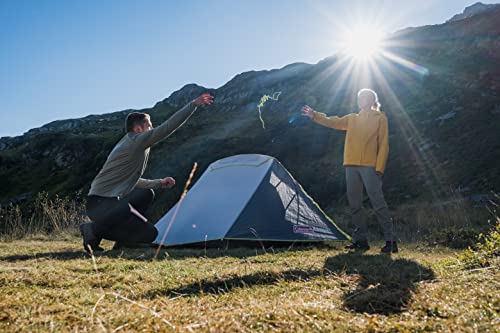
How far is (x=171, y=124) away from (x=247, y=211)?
211cm

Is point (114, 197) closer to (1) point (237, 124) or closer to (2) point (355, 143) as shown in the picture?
(2) point (355, 143)

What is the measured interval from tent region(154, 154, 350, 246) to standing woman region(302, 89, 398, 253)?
0.77 metres

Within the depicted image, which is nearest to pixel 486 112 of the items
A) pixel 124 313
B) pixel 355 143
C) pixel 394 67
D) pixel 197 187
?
pixel 394 67

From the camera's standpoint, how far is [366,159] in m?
5.32

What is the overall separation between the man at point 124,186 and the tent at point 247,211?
952 millimetres

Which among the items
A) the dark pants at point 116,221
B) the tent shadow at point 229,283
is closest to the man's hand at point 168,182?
the dark pants at point 116,221

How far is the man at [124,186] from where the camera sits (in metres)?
4.33

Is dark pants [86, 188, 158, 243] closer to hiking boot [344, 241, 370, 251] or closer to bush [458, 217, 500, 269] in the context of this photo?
hiking boot [344, 241, 370, 251]

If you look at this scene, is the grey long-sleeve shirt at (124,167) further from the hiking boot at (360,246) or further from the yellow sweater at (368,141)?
the hiking boot at (360,246)

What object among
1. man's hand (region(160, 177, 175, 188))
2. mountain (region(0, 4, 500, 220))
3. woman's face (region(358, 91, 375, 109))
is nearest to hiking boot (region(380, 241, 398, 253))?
woman's face (region(358, 91, 375, 109))

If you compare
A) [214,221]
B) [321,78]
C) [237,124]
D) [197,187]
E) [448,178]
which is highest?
[321,78]

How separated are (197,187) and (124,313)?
5.11 m

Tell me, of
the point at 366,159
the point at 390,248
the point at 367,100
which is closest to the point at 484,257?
the point at 390,248

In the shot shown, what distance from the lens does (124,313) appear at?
1591 millimetres
